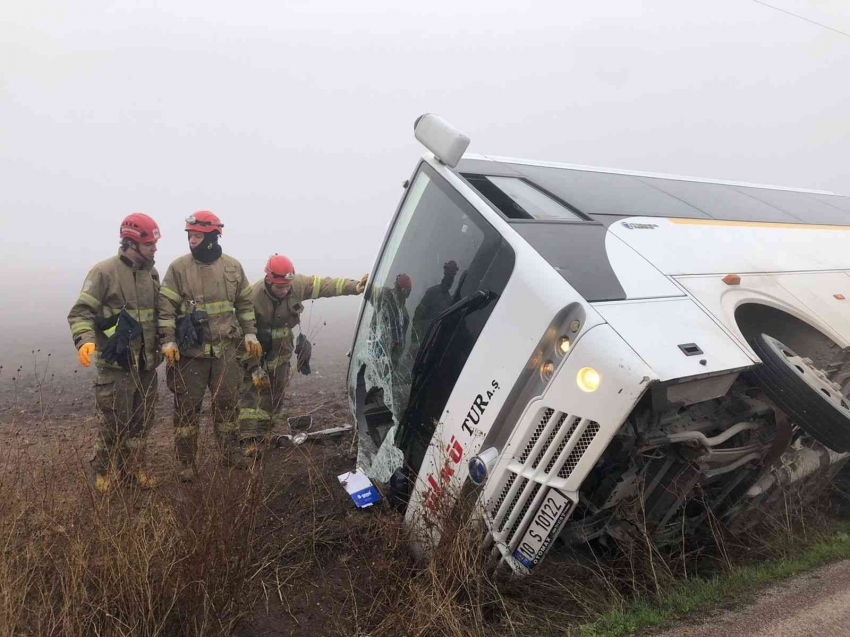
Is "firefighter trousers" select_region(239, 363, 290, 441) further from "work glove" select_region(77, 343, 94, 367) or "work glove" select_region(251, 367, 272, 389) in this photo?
"work glove" select_region(77, 343, 94, 367)

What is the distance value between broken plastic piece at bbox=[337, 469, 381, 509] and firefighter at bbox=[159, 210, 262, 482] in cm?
131

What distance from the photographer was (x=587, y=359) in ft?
7.32

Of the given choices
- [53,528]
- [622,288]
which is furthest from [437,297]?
[53,528]

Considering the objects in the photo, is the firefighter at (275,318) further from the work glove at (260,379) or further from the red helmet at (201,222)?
the red helmet at (201,222)

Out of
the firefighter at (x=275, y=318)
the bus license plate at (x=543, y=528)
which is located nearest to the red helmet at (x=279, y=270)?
the firefighter at (x=275, y=318)

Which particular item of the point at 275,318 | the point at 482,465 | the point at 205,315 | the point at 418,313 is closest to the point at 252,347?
the point at 205,315

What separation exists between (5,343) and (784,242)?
10.2 metres

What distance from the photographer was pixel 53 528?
7.84ft

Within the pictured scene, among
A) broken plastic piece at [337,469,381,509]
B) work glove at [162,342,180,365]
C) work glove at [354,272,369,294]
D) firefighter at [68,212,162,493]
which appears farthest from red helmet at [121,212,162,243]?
broken plastic piece at [337,469,381,509]

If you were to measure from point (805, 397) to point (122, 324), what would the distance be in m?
4.09

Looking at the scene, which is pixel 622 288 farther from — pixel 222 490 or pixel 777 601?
pixel 222 490

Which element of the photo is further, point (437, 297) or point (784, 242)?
point (784, 242)

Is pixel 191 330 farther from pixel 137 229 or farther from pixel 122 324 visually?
pixel 137 229

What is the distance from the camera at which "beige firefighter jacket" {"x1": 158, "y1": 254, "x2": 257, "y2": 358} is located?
4.48m
